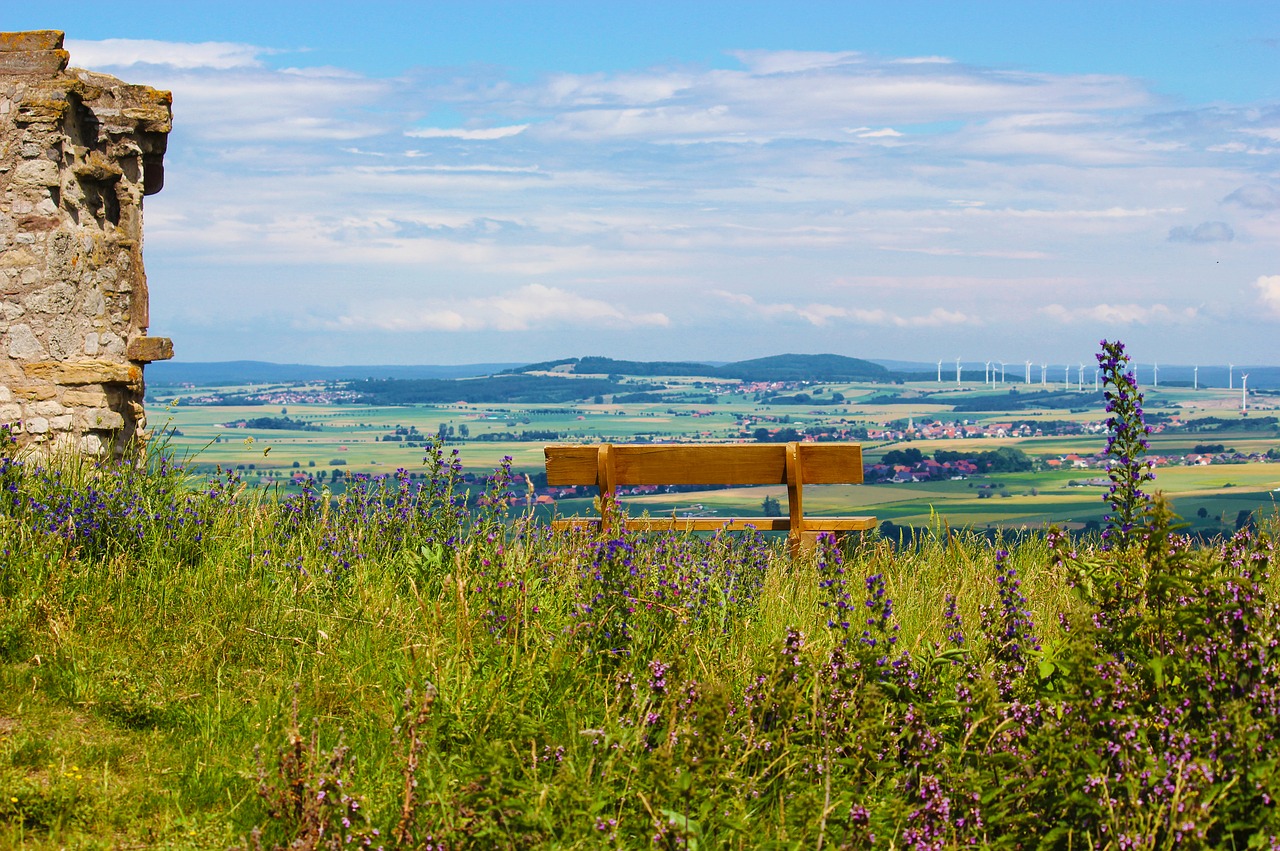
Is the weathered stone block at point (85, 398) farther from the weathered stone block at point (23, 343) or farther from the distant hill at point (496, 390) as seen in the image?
the distant hill at point (496, 390)

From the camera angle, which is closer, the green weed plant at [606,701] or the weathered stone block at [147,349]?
the green weed plant at [606,701]

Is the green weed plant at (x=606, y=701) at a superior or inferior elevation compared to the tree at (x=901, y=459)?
inferior

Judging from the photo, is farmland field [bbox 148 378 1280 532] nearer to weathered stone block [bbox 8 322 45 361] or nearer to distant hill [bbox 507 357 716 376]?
distant hill [bbox 507 357 716 376]

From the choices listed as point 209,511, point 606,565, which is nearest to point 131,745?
point 606,565

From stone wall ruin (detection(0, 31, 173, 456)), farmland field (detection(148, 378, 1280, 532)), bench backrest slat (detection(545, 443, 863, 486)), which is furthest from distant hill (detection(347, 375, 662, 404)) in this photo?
bench backrest slat (detection(545, 443, 863, 486))

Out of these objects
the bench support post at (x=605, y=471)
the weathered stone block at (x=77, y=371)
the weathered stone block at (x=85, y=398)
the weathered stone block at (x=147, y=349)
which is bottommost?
the bench support post at (x=605, y=471)

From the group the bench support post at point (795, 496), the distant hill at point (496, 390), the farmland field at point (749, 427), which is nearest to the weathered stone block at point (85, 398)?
the bench support post at point (795, 496)

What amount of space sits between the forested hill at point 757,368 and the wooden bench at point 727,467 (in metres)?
72.1

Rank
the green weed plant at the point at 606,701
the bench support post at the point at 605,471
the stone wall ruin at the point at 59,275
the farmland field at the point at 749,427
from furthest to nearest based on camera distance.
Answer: the farmland field at the point at 749,427 < the stone wall ruin at the point at 59,275 < the bench support post at the point at 605,471 < the green weed plant at the point at 606,701

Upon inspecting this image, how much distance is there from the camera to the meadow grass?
3.46 metres

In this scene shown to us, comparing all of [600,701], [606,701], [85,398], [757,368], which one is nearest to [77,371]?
[85,398]

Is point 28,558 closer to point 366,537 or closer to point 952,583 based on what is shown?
point 366,537

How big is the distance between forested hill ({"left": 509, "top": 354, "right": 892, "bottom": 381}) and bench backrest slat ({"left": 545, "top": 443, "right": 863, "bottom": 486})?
2839 inches

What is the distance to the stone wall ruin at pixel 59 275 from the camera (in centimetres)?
823
